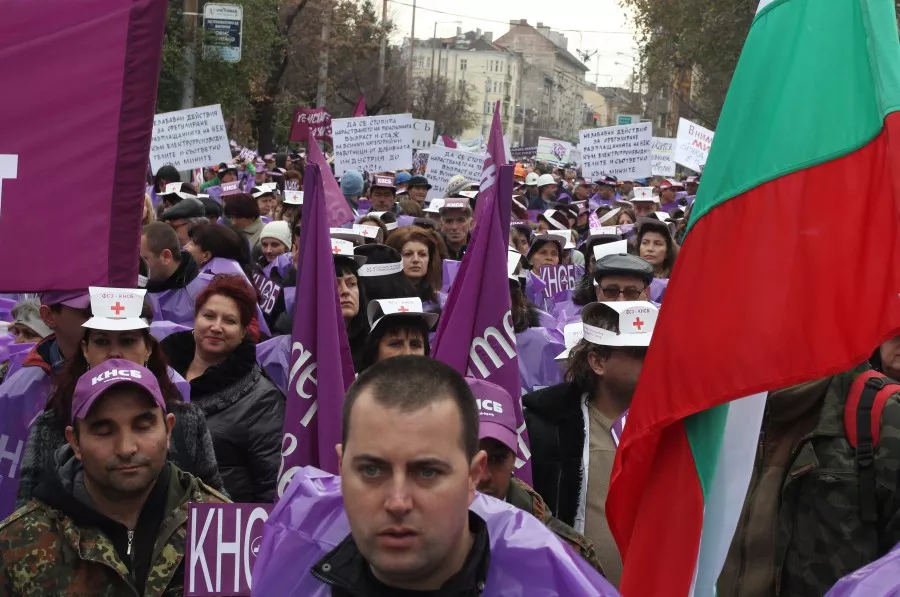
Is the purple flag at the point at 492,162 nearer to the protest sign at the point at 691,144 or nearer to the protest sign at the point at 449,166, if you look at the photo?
the protest sign at the point at 449,166

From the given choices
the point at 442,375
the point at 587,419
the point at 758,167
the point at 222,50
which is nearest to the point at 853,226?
the point at 758,167

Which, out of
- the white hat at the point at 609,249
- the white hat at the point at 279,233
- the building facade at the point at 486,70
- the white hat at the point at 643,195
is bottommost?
the white hat at the point at 279,233

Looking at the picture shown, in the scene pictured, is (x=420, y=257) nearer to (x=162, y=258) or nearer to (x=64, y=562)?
(x=162, y=258)

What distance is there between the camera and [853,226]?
3145mm

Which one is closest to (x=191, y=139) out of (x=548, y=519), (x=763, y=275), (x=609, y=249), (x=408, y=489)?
(x=609, y=249)

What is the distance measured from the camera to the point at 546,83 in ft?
550

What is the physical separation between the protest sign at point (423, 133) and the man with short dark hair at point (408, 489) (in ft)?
67.7

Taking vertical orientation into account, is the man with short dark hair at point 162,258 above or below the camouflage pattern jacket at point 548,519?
above

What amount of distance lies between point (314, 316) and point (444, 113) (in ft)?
225

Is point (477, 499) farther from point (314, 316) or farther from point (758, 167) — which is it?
point (314, 316)

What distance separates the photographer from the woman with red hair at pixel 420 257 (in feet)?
26.0

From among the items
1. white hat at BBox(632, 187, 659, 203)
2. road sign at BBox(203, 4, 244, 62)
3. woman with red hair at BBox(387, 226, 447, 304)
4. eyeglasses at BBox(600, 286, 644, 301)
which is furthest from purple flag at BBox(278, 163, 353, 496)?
road sign at BBox(203, 4, 244, 62)

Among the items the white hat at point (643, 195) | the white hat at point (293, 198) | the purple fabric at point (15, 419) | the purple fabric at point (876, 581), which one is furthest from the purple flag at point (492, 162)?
the white hat at point (643, 195)

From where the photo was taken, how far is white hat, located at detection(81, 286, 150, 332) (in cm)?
455
